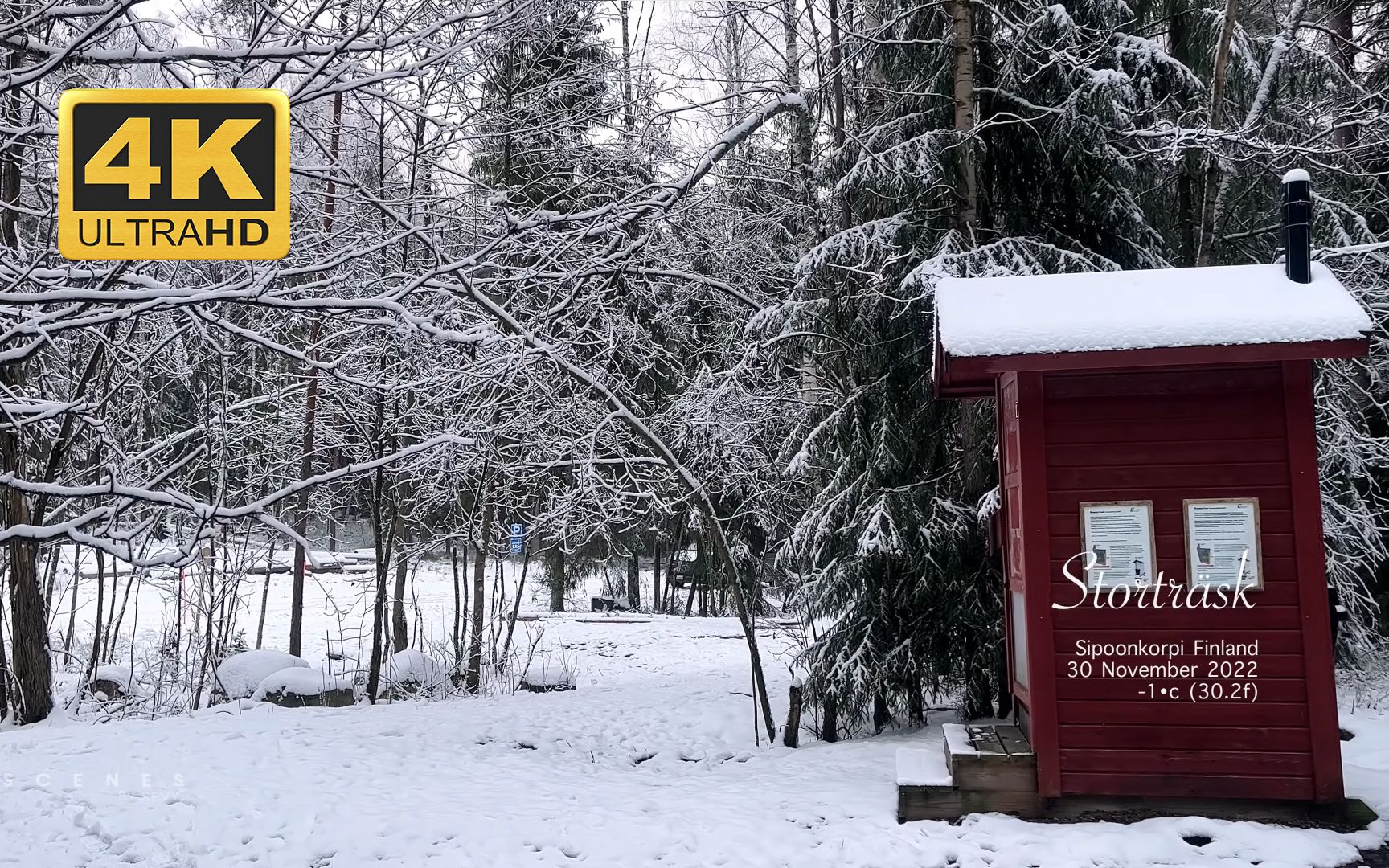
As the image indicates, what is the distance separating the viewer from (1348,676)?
9156 mm

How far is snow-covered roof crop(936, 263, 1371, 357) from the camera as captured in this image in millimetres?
4660

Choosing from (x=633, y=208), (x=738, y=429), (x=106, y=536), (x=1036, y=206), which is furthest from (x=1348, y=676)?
(x=106, y=536)

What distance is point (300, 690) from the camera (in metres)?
9.48

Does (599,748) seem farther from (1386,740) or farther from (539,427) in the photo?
(1386,740)

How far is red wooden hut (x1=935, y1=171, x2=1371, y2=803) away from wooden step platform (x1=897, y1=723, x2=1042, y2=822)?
0.30 feet

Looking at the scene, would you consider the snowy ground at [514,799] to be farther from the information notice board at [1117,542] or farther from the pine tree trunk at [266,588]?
the pine tree trunk at [266,588]

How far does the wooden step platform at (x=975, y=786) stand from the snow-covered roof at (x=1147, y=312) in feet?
6.61

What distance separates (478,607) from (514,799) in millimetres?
5332

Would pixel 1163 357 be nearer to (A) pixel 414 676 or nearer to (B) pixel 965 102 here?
(B) pixel 965 102

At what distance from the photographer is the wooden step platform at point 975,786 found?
506 centimetres

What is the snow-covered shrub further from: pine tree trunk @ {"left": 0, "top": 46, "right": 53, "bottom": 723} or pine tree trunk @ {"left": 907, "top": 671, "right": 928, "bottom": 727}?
pine tree trunk @ {"left": 907, "top": 671, "right": 928, "bottom": 727}

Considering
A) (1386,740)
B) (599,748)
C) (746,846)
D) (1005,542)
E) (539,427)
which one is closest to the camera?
(746,846)

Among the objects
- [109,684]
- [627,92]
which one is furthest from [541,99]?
[109,684]

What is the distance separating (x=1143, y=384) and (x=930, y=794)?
2.29 m
